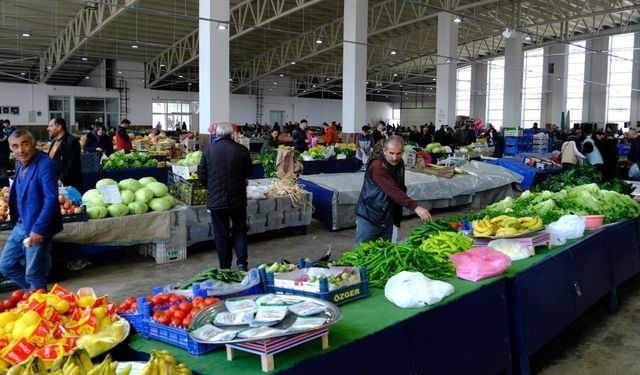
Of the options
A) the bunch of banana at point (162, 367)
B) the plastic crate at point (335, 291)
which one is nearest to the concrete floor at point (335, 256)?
the plastic crate at point (335, 291)

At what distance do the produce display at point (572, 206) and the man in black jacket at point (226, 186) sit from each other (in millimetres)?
2145

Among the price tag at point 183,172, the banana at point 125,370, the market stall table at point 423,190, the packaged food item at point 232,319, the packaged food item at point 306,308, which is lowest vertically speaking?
the market stall table at point 423,190

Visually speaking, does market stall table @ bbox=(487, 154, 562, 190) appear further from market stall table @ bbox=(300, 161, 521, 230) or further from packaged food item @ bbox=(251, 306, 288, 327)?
packaged food item @ bbox=(251, 306, 288, 327)

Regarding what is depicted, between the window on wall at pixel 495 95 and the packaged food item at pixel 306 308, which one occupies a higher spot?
the window on wall at pixel 495 95

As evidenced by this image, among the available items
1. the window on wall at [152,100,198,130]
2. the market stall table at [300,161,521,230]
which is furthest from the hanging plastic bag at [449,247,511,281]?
the window on wall at [152,100,198,130]

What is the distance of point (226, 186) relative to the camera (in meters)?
5.04

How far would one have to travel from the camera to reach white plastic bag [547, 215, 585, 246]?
13.6 feet

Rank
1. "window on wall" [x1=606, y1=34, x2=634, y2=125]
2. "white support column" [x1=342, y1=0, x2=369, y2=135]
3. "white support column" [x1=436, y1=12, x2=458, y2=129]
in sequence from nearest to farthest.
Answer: "white support column" [x1=342, y1=0, x2=369, y2=135] < "white support column" [x1=436, y1=12, x2=458, y2=129] < "window on wall" [x1=606, y1=34, x2=634, y2=125]

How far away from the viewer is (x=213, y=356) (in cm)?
210

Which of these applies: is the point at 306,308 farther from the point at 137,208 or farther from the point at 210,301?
the point at 137,208

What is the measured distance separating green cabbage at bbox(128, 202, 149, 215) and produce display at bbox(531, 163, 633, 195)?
453 centimetres

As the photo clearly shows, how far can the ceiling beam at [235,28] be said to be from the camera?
1722 cm

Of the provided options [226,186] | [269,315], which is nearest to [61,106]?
[226,186]

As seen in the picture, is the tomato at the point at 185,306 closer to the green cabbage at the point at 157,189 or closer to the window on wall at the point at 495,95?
the green cabbage at the point at 157,189
